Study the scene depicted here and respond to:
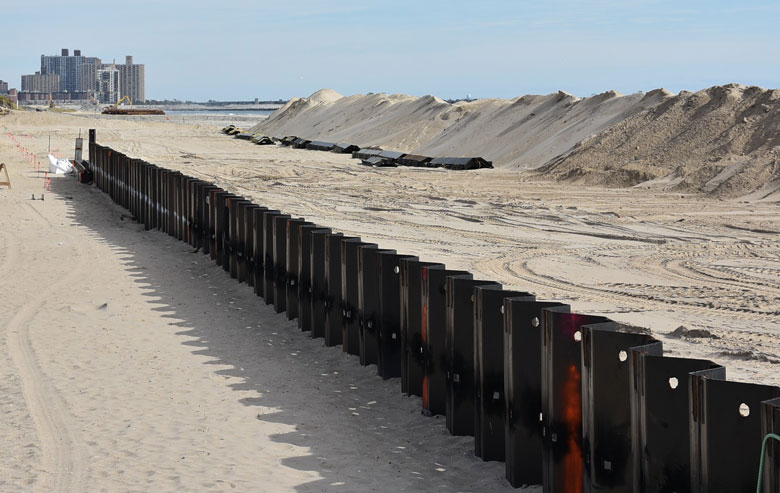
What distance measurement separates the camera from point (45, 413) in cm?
886

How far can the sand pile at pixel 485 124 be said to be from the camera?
50.9 m

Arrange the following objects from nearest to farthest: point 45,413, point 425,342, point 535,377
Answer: point 535,377, point 45,413, point 425,342

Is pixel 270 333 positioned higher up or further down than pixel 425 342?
further down

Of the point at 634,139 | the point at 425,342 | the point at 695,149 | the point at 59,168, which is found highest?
the point at 634,139

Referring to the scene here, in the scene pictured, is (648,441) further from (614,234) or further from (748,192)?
(748,192)

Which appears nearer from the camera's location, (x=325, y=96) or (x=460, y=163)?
(x=460, y=163)

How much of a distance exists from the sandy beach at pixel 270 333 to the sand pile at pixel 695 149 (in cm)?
390

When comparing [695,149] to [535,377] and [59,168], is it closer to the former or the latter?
[59,168]

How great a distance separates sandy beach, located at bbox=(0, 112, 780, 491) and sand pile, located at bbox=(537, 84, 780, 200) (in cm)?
390

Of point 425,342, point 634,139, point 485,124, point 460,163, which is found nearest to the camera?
point 425,342

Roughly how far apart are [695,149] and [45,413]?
33.5 meters

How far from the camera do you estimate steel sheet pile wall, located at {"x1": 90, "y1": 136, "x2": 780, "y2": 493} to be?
534cm

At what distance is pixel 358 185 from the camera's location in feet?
119

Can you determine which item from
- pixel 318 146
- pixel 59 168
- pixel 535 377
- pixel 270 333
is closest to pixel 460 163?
pixel 59 168
